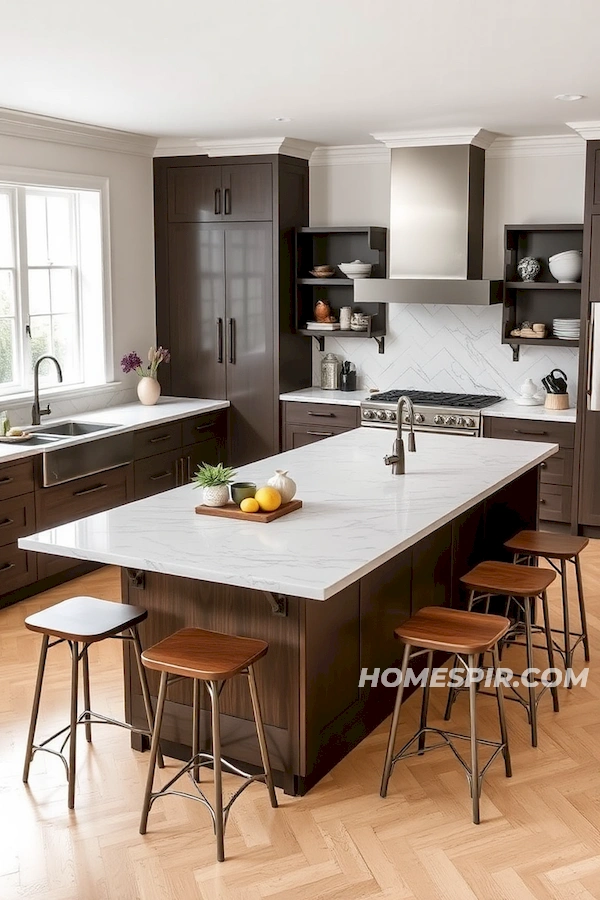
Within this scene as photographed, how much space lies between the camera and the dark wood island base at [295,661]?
3.37 metres

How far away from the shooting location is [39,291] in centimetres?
665

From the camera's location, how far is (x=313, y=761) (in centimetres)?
347

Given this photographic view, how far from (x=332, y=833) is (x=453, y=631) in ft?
2.52

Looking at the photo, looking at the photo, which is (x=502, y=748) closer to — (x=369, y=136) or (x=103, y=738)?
(x=103, y=738)

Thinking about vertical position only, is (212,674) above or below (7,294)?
below

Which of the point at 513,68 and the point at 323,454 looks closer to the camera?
the point at 513,68

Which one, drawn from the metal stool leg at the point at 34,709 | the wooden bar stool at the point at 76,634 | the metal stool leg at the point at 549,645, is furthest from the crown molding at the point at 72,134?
the metal stool leg at the point at 549,645

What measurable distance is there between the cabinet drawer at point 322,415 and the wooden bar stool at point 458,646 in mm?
3607

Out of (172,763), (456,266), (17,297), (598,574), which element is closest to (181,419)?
(17,297)

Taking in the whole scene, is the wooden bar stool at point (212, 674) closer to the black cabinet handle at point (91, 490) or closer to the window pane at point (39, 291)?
the black cabinet handle at point (91, 490)

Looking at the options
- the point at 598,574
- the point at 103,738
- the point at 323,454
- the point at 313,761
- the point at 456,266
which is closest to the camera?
the point at 313,761

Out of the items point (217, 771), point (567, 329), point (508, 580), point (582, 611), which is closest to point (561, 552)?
point (582, 611)

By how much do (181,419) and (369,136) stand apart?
2.33 metres

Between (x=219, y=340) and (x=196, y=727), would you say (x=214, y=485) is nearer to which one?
(x=196, y=727)
